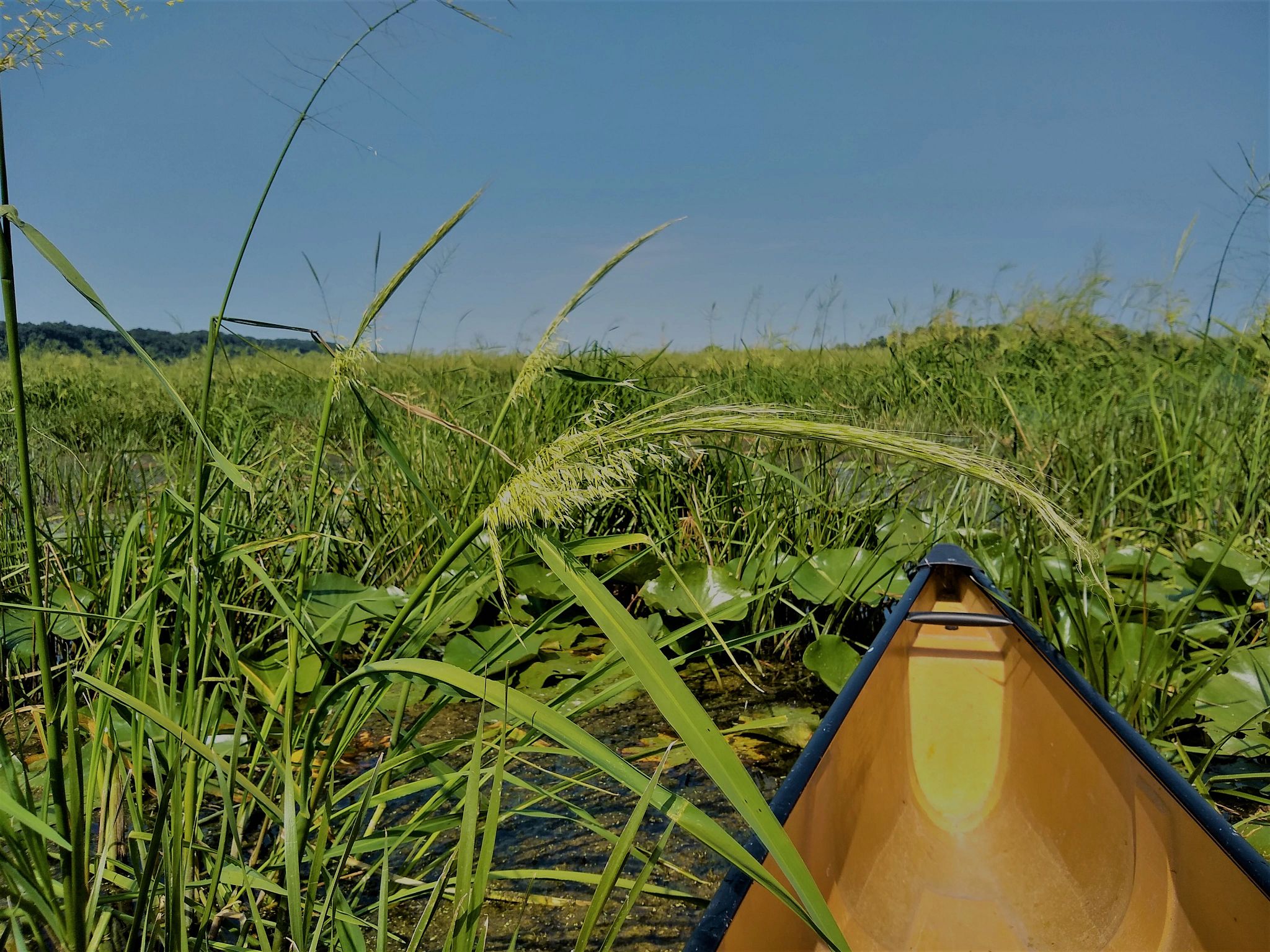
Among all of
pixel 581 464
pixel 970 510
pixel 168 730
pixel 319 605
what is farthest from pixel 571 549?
pixel 970 510

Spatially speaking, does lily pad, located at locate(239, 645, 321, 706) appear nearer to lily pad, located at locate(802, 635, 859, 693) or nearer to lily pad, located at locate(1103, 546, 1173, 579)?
lily pad, located at locate(802, 635, 859, 693)

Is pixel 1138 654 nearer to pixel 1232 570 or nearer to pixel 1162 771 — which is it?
pixel 1232 570

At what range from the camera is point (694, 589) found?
2.13 m

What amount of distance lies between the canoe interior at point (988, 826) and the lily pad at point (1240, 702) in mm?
354

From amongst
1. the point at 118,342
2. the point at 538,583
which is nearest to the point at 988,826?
the point at 538,583

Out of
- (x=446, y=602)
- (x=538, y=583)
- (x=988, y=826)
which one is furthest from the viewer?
(x=538, y=583)

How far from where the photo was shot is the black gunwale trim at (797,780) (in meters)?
0.70

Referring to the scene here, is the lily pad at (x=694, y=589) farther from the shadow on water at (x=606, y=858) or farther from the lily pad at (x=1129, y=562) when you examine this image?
the lily pad at (x=1129, y=562)

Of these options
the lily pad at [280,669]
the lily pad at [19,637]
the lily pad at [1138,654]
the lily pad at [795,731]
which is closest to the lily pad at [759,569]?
the lily pad at [795,731]

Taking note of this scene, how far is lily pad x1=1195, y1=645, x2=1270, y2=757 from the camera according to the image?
1.48 meters

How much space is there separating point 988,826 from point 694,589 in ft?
2.89

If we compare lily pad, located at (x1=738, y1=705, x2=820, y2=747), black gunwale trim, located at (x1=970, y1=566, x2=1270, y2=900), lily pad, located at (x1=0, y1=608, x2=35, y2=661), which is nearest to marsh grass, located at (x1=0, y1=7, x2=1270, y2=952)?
lily pad, located at (x1=0, y1=608, x2=35, y2=661)

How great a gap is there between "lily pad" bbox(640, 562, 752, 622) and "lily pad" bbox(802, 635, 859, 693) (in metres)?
0.20

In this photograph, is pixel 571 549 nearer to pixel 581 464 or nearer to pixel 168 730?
pixel 581 464
